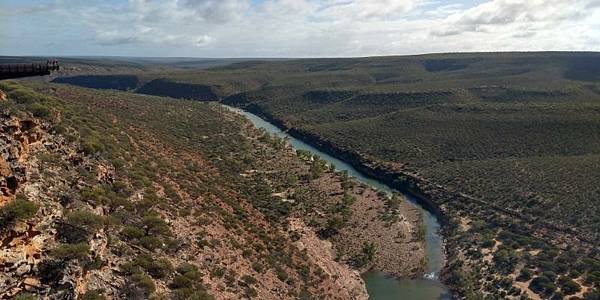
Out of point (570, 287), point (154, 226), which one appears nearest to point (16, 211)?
point (154, 226)

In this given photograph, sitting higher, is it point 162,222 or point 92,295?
point 162,222

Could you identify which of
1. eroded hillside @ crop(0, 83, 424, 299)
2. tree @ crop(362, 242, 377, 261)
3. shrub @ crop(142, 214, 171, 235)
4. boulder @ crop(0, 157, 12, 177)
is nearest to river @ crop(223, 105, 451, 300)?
eroded hillside @ crop(0, 83, 424, 299)

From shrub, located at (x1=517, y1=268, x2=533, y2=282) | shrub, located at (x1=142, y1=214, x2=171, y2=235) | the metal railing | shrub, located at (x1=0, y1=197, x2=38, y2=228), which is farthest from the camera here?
shrub, located at (x1=517, y1=268, x2=533, y2=282)

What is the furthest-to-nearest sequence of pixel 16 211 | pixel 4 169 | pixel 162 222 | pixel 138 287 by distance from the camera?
pixel 162 222
pixel 138 287
pixel 4 169
pixel 16 211

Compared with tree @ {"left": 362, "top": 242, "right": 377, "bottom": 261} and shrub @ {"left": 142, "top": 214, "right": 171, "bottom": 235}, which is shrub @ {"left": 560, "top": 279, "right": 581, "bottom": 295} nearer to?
tree @ {"left": 362, "top": 242, "right": 377, "bottom": 261}

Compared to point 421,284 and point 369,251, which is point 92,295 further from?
point 421,284

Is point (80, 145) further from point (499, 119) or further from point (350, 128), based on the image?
point (499, 119)

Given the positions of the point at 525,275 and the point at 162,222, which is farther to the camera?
the point at 525,275

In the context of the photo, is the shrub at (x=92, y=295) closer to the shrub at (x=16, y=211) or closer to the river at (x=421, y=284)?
the shrub at (x=16, y=211)
